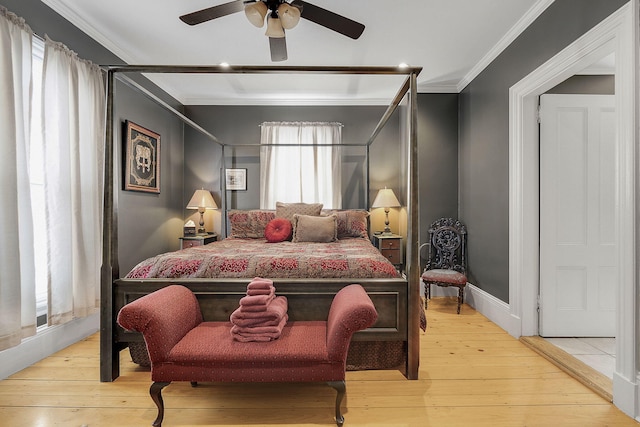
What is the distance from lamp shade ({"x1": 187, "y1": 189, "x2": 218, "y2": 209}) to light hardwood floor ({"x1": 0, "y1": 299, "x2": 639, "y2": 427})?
7.16ft

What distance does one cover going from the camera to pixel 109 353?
6.84 ft

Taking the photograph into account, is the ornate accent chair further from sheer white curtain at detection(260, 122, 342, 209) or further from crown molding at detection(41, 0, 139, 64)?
crown molding at detection(41, 0, 139, 64)

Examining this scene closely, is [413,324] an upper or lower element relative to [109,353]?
upper

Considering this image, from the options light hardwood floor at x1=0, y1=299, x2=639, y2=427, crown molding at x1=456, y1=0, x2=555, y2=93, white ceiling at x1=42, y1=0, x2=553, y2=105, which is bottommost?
light hardwood floor at x1=0, y1=299, x2=639, y2=427

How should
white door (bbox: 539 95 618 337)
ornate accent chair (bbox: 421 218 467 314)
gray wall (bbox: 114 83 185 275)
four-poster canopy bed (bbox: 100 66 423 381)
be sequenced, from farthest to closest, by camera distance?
1. ornate accent chair (bbox: 421 218 467 314)
2. gray wall (bbox: 114 83 185 275)
3. white door (bbox: 539 95 618 337)
4. four-poster canopy bed (bbox: 100 66 423 381)

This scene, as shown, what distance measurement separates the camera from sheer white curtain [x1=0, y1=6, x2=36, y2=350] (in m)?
2.03

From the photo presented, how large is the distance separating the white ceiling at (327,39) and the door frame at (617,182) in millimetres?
606

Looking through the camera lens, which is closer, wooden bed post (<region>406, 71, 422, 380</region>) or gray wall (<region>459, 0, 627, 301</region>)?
wooden bed post (<region>406, 71, 422, 380</region>)

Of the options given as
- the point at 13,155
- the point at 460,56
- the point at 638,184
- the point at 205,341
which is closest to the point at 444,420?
the point at 205,341

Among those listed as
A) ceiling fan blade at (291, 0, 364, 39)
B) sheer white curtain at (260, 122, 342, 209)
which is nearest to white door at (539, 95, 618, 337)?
ceiling fan blade at (291, 0, 364, 39)

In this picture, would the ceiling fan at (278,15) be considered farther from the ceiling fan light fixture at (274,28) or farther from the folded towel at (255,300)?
the folded towel at (255,300)

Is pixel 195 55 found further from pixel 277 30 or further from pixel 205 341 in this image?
pixel 205 341

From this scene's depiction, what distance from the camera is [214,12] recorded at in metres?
2.12

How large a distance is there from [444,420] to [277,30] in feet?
8.23
